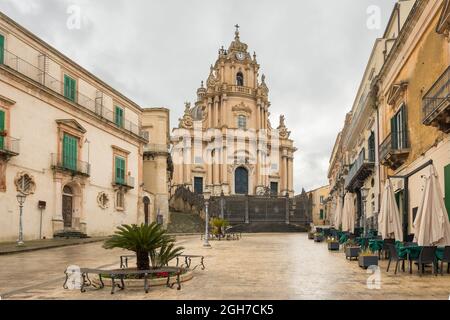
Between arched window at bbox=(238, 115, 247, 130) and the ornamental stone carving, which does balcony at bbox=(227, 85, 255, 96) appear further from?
the ornamental stone carving

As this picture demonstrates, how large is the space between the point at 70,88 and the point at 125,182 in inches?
353

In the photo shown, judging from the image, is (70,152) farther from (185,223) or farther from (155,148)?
(185,223)

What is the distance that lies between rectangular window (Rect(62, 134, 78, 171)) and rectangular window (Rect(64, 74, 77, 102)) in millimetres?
2366

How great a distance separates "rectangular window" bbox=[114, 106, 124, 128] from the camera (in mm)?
35072

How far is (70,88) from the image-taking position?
29.5 metres

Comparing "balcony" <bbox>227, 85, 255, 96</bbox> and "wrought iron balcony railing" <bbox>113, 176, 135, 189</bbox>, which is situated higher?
"balcony" <bbox>227, 85, 255, 96</bbox>

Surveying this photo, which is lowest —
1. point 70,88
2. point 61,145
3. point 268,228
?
point 268,228

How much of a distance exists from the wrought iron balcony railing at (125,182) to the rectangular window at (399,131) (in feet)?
67.0

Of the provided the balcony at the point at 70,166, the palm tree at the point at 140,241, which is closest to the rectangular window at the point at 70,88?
the balcony at the point at 70,166

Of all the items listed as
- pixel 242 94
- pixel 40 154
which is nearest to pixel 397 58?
pixel 40 154

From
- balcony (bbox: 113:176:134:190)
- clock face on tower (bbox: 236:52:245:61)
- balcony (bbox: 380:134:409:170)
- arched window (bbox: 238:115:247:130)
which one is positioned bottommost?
balcony (bbox: 113:176:134:190)

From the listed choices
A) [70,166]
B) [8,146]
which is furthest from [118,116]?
[8,146]

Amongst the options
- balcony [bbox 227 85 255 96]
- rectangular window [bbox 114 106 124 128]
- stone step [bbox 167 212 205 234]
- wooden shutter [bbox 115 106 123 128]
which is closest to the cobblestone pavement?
rectangular window [bbox 114 106 124 128]

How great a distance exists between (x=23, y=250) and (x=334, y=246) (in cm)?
1215
